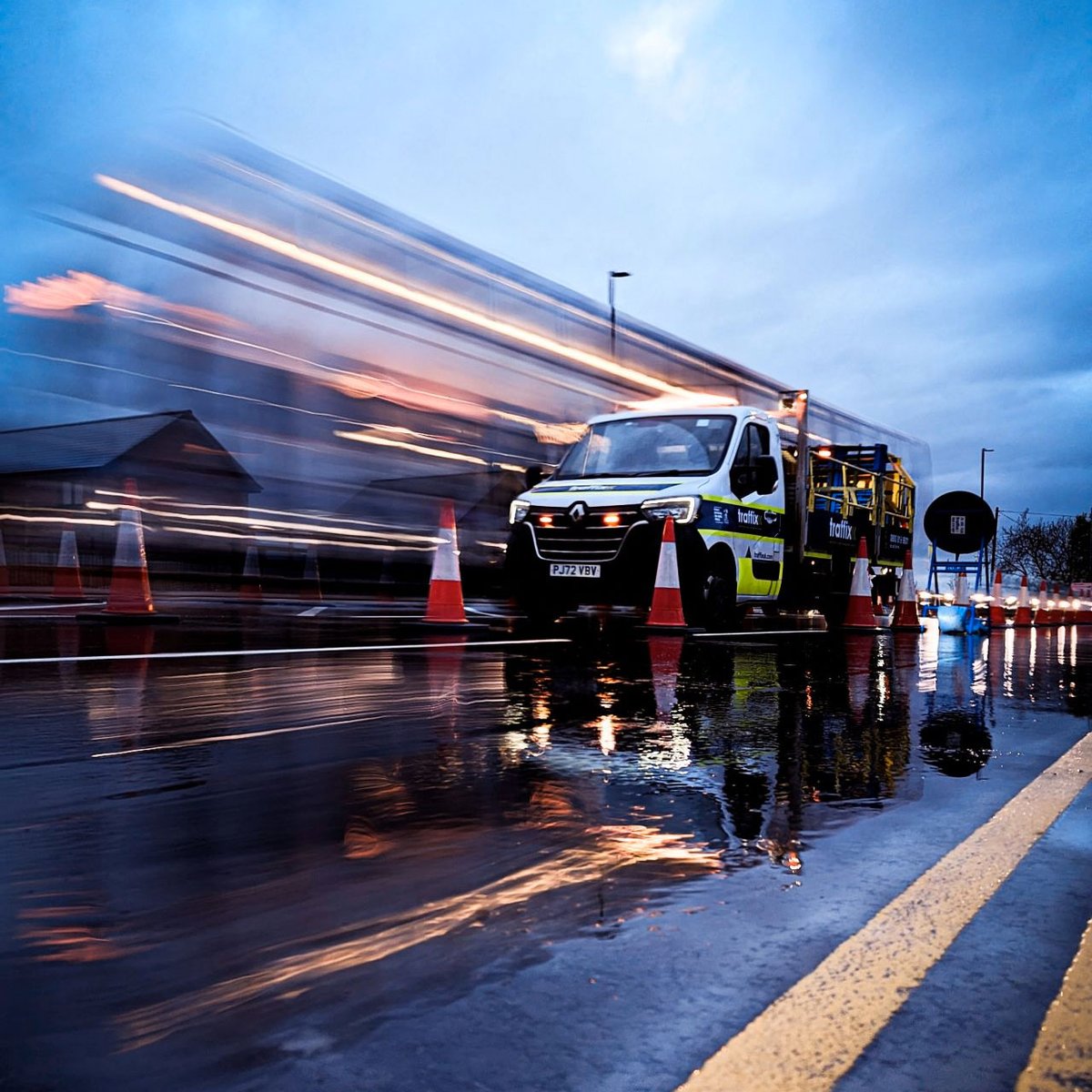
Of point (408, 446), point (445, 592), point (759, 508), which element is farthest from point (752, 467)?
point (445, 592)

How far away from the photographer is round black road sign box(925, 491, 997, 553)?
19.3 meters

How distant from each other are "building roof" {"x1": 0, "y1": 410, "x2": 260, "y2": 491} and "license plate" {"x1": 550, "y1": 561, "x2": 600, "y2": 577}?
3.41m

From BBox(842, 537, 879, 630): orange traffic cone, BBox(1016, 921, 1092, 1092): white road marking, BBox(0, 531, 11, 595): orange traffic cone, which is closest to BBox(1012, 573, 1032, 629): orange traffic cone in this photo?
BBox(842, 537, 879, 630): orange traffic cone

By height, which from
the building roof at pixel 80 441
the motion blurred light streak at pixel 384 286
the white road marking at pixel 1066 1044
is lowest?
the white road marking at pixel 1066 1044

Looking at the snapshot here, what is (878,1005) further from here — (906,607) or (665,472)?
(906,607)

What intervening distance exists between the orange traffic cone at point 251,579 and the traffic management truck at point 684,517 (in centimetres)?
285

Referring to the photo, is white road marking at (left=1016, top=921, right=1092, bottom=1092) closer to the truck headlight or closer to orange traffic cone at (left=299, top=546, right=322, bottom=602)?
the truck headlight

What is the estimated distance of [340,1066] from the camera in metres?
1.80

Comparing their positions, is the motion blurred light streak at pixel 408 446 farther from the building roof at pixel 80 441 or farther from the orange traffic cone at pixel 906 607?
the orange traffic cone at pixel 906 607

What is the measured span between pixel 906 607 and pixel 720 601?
477 cm

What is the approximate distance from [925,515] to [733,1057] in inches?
753

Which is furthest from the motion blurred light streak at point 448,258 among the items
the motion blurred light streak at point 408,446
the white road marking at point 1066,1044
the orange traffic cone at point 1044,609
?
the orange traffic cone at point 1044,609

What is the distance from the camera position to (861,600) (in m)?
15.2

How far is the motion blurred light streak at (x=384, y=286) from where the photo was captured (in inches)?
369
